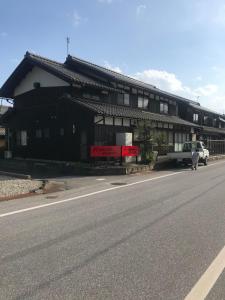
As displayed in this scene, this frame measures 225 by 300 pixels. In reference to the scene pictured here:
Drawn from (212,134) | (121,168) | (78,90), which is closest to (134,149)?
(121,168)

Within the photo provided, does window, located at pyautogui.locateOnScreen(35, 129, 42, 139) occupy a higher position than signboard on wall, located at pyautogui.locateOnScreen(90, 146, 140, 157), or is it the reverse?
window, located at pyautogui.locateOnScreen(35, 129, 42, 139)

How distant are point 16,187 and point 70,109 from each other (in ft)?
40.1

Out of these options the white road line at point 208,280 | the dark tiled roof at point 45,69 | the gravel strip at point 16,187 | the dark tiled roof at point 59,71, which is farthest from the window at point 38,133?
the white road line at point 208,280

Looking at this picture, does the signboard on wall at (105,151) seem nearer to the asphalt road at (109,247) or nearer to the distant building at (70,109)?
the distant building at (70,109)

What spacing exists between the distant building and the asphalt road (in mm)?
12992

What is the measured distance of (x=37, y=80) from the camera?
1131 inches

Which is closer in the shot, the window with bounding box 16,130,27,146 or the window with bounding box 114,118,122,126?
the window with bounding box 114,118,122,126

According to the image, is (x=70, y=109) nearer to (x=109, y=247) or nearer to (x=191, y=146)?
(x=191, y=146)

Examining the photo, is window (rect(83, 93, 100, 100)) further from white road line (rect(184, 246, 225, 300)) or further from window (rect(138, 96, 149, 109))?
white road line (rect(184, 246, 225, 300))

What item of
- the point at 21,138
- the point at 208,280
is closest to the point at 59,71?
the point at 21,138

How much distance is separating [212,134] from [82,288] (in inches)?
1851

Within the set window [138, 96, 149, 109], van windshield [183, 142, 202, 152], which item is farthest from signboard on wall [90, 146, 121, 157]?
window [138, 96, 149, 109]

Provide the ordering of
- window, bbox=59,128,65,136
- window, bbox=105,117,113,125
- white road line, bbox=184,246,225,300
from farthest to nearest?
window, bbox=59,128,65,136 → window, bbox=105,117,113,125 → white road line, bbox=184,246,225,300

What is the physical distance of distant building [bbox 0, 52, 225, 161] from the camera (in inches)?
977
